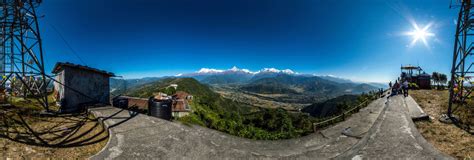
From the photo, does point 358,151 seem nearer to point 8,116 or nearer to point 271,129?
point 8,116

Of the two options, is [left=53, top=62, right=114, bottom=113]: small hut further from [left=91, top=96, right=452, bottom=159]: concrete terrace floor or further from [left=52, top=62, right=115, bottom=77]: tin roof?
[left=91, top=96, right=452, bottom=159]: concrete terrace floor

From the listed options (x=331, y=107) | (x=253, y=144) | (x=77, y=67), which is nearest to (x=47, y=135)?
(x=77, y=67)

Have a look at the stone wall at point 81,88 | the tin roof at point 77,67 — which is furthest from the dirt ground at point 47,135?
the tin roof at point 77,67

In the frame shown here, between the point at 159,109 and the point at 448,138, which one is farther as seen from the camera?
the point at 159,109

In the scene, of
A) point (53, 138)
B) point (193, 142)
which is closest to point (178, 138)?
point (193, 142)

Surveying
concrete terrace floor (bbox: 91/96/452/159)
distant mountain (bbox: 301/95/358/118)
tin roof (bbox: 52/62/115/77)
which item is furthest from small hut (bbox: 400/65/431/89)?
tin roof (bbox: 52/62/115/77)

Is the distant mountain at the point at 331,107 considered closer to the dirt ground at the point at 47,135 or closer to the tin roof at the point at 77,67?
the tin roof at the point at 77,67

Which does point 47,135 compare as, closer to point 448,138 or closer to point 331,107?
point 448,138
